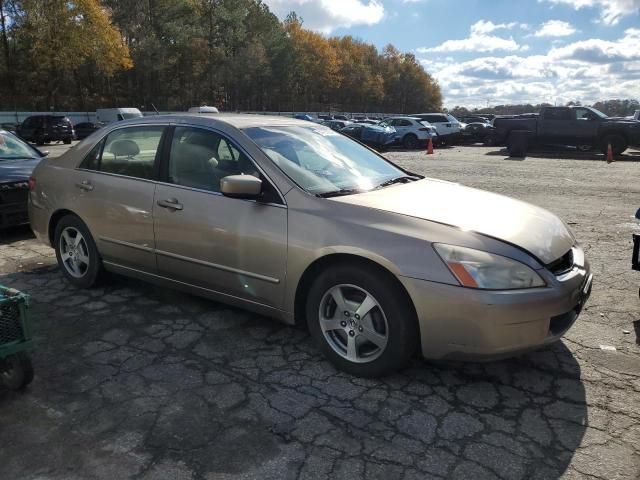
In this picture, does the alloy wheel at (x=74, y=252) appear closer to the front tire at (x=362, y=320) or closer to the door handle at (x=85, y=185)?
the door handle at (x=85, y=185)

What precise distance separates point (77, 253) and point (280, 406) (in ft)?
9.20

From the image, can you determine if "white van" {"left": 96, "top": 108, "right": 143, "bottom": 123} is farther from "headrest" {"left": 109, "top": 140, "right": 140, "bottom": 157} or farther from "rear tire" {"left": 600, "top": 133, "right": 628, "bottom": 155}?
"headrest" {"left": 109, "top": 140, "right": 140, "bottom": 157}

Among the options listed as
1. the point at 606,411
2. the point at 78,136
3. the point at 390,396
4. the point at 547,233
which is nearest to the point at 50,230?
the point at 390,396

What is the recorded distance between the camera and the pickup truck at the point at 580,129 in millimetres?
19203

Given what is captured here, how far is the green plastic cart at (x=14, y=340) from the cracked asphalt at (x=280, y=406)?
10 centimetres

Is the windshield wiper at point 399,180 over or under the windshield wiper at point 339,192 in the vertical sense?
over

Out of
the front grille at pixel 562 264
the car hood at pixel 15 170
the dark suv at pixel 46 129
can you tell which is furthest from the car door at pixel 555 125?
the dark suv at pixel 46 129

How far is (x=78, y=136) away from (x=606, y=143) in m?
28.7

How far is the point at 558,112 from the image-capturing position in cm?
2033

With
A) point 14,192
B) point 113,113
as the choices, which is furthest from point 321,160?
point 113,113

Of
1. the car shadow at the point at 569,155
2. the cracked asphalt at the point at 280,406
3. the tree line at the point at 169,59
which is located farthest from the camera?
the tree line at the point at 169,59

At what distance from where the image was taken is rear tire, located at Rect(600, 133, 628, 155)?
63.2 feet

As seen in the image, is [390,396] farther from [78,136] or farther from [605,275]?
[78,136]

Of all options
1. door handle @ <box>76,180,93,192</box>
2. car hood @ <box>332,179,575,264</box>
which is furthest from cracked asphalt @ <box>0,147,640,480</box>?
door handle @ <box>76,180,93,192</box>
